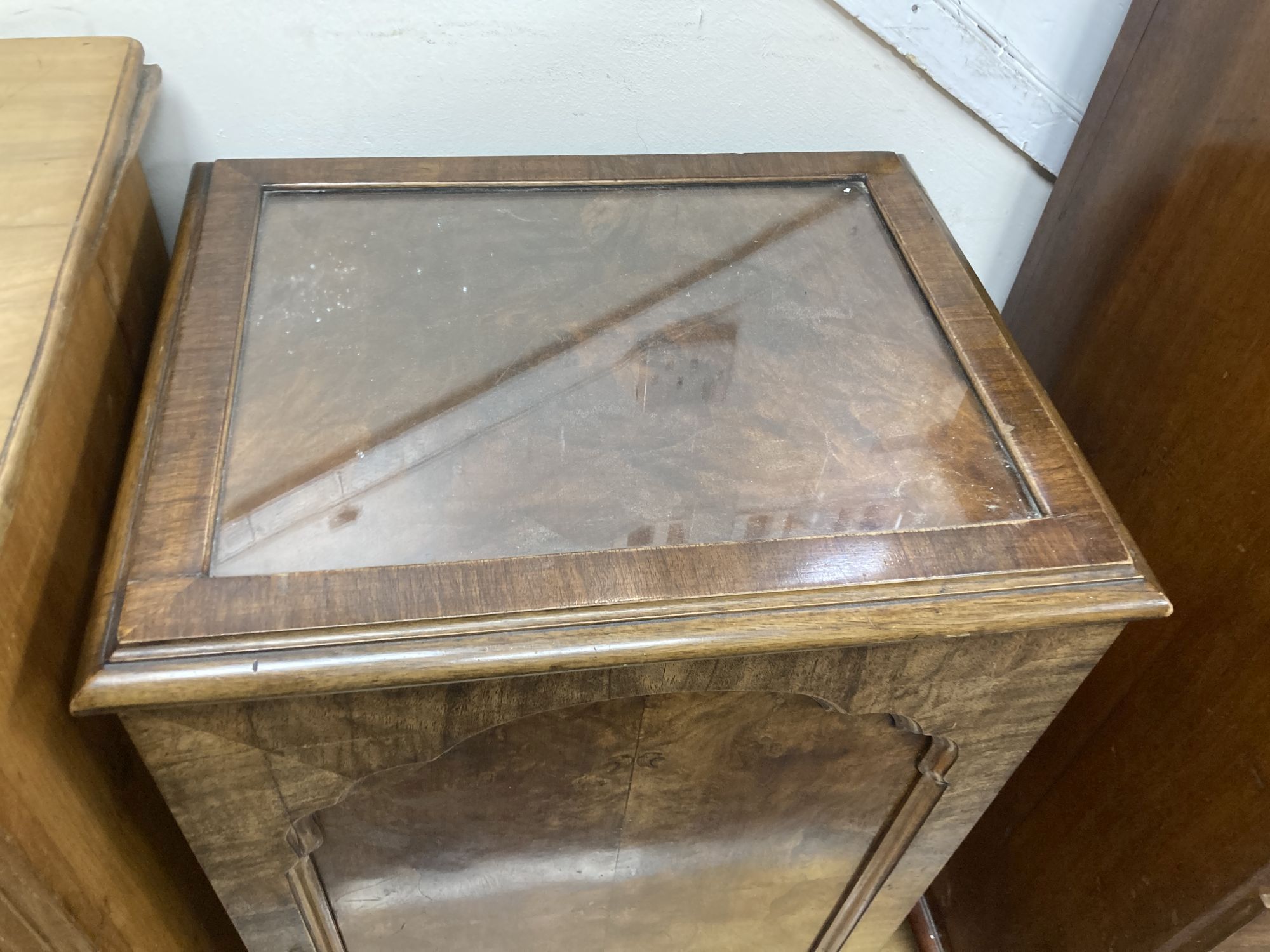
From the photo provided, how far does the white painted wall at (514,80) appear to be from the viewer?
81cm

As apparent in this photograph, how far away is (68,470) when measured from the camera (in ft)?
1.98

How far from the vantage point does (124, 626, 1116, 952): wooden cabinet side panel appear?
0.56 m

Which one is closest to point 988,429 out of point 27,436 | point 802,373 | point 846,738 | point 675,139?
point 802,373

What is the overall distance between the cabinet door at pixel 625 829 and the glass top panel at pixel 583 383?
156mm

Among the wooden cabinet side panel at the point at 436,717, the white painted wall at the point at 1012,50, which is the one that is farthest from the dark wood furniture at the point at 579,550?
the white painted wall at the point at 1012,50

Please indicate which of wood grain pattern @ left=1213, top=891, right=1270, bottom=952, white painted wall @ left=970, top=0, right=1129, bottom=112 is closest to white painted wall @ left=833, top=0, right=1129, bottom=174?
white painted wall @ left=970, top=0, right=1129, bottom=112

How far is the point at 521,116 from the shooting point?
90 centimetres

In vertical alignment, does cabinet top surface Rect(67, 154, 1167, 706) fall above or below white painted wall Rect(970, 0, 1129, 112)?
below

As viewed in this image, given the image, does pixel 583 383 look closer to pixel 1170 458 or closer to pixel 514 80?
pixel 514 80

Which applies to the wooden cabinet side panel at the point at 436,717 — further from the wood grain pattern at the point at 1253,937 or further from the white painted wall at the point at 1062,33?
the white painted wall at the point at 1062,33

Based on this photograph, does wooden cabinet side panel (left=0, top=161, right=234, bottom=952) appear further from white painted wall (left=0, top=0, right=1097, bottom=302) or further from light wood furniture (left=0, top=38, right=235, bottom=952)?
white painted wall (left=0, top=0, right=1097, bottom=302)

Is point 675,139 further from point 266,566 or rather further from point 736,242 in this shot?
point 266,566

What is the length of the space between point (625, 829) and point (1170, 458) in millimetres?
522

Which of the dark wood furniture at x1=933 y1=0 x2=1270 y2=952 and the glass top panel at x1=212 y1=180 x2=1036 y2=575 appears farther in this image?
the dark wood furniture at x1=933 y1=0 x2=1270 y2=952
